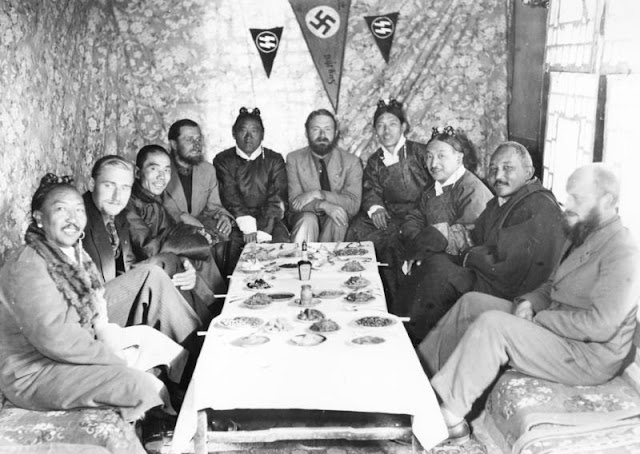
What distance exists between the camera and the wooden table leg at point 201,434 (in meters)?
3.36

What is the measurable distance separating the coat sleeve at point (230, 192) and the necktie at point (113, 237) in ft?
6.34

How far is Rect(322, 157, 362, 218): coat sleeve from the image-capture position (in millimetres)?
6848

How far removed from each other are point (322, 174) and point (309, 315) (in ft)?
10.6

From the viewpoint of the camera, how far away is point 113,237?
502 centimetres

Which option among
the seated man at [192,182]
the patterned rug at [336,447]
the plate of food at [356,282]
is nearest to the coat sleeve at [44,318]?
the patterned rug at [336,447]

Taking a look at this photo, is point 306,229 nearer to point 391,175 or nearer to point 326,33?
point 391,175

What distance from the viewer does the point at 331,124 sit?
23.0ft

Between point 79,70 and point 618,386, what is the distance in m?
4.85

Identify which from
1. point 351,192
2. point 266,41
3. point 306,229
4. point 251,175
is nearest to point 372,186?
point 351,192

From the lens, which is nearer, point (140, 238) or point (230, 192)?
point (140, 238)

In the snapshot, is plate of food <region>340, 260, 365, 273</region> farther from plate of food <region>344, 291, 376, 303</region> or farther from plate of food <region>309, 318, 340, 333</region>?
plate of food <region>309, 318, 340, 333</region>

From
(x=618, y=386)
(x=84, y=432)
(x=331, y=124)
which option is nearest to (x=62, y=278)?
(x=84, y=432)

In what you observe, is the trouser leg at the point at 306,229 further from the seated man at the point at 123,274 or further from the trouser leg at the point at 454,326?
the trouser leg at the point at 454,326

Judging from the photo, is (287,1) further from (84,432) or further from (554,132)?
(84,432)
